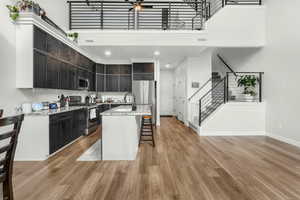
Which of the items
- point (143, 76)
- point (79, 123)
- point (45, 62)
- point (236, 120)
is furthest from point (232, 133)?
point (45, 62)

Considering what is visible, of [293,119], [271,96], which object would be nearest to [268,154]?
[293,119]

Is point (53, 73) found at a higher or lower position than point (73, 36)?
lower

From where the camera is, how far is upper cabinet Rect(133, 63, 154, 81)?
6746mm

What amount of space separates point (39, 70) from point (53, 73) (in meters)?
→ 0.47

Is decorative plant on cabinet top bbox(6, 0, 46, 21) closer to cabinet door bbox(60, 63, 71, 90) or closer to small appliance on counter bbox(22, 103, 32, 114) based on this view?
cabinet door bbox(60, 63, 71, 90)

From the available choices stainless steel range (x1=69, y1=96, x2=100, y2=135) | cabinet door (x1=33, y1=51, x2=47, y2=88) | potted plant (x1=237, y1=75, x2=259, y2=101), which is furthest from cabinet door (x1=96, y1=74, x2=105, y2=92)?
potted plant (x1=237, y1=75, x2=259, y2=101)

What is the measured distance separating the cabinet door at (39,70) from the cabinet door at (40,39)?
158 mm

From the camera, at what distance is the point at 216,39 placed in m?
5.05

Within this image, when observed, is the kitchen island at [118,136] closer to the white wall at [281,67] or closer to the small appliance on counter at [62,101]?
the small appliance on counter at [62,101]

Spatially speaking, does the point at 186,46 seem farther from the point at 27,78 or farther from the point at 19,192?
the point at 19,192

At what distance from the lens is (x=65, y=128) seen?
12.4ft

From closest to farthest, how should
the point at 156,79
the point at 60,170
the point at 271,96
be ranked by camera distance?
the point at 60,170
the point at 271,96
the point at 156,79

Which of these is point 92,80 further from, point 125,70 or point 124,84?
point 125,70

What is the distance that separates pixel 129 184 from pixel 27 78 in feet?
9.72
